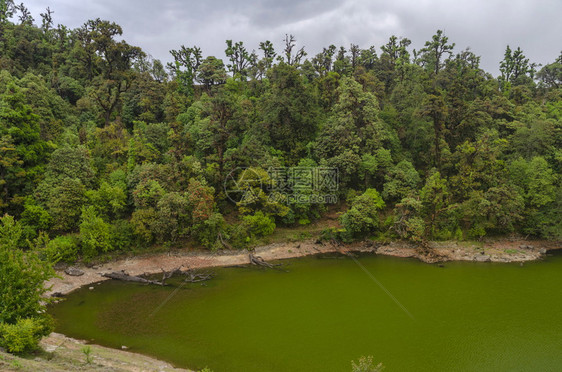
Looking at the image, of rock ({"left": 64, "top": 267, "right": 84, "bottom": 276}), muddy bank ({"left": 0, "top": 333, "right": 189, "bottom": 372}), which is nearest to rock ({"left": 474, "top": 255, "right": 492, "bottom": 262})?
muddy bank ({"left": 0, "top": 333, "right": 189, "bottom": 372})

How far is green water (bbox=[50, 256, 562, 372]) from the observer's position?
13.8 metres

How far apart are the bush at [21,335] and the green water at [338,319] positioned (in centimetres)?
502

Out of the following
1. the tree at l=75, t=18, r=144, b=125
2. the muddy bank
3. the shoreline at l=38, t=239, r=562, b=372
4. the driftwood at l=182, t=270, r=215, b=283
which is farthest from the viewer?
the tree at l=75, t=18, r=144, b=125

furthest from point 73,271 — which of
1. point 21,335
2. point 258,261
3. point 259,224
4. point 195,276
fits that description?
point 259,224

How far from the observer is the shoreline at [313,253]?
24.3m

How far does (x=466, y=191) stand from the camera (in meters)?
30.5

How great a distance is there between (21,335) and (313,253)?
72.2ft

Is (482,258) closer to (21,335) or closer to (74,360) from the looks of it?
(74,360)

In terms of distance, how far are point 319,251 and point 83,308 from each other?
1887 centimetres

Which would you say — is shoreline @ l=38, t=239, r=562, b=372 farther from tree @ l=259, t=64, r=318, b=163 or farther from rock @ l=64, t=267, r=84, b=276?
tree @ l=259, t=64, r=318, b=163

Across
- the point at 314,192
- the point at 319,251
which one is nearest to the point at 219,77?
the point at 314,192

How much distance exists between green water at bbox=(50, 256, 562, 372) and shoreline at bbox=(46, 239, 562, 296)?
198cm

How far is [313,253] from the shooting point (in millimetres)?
28766

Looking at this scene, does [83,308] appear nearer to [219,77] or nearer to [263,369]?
[263,369]
